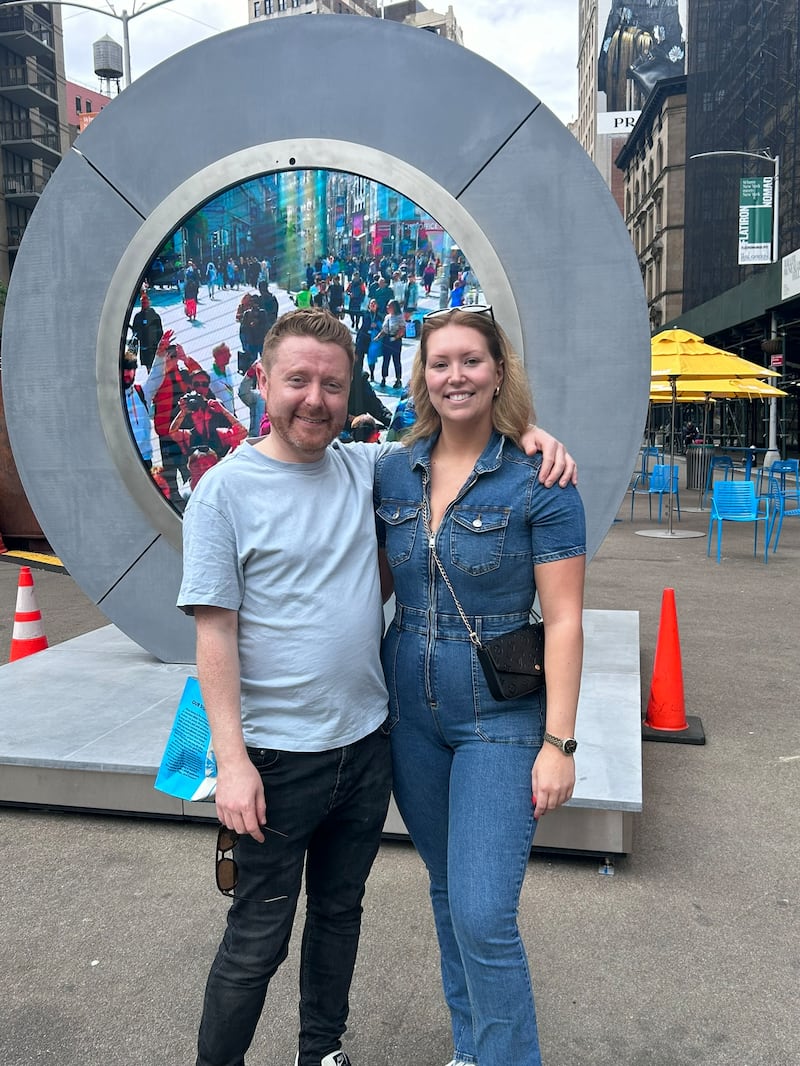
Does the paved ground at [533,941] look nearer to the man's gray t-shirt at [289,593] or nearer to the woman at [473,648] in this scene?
the woman at [473,648]

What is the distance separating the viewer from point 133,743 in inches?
155

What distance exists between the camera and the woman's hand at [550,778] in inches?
75.8

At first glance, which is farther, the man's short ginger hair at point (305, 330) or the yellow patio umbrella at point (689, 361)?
the yellow patio umbrella at point (689, 361)

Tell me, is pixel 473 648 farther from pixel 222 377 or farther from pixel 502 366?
pixel 222 377

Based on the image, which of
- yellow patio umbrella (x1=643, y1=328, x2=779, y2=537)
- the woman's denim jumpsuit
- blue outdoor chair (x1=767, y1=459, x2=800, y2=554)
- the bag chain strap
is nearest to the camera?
the woman's denim jumpsuit

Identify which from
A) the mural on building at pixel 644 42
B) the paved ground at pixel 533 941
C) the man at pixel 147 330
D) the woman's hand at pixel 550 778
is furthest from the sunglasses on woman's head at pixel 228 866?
the mural on building at pixel 644 42

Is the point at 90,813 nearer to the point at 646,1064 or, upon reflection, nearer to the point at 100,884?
the point at 100,884

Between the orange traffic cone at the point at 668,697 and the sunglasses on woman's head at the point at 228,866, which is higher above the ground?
the sunglasses on woman's head at the point at 228,866

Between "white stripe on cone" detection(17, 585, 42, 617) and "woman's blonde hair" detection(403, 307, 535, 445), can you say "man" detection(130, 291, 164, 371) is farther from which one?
"woman's blonde hair" detection(403, 307, 535, 445)

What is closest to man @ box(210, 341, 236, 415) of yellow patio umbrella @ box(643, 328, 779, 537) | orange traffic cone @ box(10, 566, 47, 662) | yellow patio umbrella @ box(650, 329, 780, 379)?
orange traffic cone @ box(10, 566, 47, 662)

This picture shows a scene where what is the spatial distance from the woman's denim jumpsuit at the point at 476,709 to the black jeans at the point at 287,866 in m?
0.11

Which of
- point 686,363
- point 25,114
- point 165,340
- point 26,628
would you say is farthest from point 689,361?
point 25,114

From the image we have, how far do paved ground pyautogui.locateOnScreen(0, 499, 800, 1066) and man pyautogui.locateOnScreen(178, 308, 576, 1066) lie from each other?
28.6 inches

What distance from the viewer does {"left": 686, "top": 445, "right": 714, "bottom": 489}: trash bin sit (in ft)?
65.9
